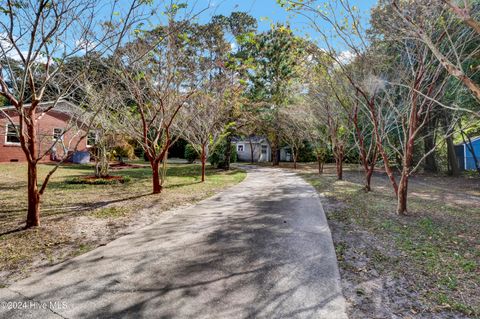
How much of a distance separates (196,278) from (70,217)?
4.00m

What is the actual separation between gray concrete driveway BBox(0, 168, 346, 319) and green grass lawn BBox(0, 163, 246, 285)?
45 cm

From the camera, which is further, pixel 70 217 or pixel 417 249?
pixel 70 217

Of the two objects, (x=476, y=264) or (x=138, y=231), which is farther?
(x=138, y=231)

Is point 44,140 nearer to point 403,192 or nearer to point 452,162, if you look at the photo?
point 403,192

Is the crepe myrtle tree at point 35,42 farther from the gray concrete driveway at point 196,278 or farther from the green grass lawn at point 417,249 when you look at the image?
the green grass lawn at point 417,249

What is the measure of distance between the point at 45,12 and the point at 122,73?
2.74 meters

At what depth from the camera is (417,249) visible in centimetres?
400

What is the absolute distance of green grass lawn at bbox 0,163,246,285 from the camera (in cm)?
368

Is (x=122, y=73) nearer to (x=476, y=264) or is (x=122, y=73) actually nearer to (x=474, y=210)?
(x=476, y=264)

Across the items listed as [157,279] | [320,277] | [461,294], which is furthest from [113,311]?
[461,294]

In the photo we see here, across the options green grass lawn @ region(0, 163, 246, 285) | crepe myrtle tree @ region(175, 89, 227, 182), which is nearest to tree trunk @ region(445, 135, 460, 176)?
crepe myrtle tree @ region(175, 89, 227, 182)

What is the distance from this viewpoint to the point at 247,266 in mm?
3363

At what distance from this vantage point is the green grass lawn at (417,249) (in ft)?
9.21

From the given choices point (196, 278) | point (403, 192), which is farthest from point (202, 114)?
point (196, 278)
